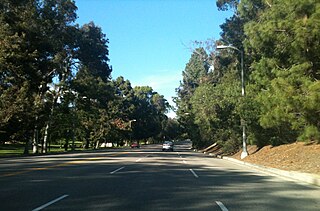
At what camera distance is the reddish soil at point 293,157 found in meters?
20.8

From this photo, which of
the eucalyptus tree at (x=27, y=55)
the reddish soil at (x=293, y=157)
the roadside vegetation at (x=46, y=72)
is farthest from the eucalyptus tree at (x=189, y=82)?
the reddish soil at (x=293, y=157)

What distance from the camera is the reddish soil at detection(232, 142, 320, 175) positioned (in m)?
20.8

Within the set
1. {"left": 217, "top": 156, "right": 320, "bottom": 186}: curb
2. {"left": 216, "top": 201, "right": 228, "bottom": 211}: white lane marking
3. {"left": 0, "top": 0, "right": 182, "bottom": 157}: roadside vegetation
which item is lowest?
{"left": 216, "top": 201, "right": 228, "bottom": 211}: white lane marking

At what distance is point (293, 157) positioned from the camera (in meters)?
24.7

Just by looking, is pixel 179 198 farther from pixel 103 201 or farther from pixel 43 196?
pixel 43 196

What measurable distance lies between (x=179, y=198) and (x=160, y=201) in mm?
748

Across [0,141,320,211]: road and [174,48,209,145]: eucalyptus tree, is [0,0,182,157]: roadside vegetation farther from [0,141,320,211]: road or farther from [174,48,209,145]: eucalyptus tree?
[0,141,320,211]: road

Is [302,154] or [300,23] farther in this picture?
[302,154]

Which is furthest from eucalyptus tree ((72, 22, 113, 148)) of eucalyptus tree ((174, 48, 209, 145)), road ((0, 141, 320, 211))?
road ((0, 141, 320, 211))

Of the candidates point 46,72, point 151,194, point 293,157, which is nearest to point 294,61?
point 293,157

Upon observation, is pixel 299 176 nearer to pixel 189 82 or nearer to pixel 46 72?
pixel 46 72

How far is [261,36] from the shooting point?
67.3 feet

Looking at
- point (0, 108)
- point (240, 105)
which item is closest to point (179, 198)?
point (240, 105)

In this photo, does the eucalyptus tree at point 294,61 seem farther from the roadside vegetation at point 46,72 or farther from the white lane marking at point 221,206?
the roadside vegetation at point 46,72
